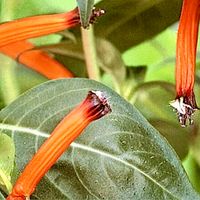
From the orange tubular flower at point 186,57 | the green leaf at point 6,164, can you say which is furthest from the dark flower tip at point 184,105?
the green leaf at point 6,164

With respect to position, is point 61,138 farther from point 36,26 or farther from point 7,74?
point 7,74

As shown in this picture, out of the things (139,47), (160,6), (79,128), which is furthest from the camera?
(139,47)

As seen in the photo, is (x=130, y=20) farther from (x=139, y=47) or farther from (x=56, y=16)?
(x=56, y=16)

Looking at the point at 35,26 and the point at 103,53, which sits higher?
the point at 35,26

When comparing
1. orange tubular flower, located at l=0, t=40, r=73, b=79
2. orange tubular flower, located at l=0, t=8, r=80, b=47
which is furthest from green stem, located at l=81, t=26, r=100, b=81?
orange tubular flower, located at l=0, t=8, r=80, b=47

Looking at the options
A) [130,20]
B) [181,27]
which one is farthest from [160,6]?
[181,27]

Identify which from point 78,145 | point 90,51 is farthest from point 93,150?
point 90,51
